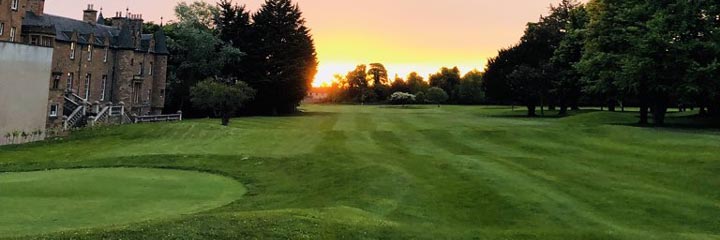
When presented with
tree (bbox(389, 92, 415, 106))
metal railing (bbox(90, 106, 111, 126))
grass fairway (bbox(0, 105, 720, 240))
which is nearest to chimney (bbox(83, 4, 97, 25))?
metal railing (bbox(90, 106, 111, 126))

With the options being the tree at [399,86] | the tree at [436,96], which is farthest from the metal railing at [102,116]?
the tree at [399,86]

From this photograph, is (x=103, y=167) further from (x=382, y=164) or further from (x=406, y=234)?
(x=406, y=234)

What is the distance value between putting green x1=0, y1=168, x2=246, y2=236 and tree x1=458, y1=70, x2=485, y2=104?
121 meters

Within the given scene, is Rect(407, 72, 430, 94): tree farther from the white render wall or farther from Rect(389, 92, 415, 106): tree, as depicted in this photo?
the white render wall

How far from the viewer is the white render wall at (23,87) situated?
1506 inches

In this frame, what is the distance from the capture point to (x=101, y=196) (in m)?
16.4

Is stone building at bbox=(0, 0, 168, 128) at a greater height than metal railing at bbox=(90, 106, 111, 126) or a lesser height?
greater

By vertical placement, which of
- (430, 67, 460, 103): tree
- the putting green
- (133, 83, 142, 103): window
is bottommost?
the putting green

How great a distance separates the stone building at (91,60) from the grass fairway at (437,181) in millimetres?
17288

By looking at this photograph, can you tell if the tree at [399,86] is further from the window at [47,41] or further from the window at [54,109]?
the window at [54,109]

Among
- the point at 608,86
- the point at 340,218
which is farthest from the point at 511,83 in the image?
the point at 340,218

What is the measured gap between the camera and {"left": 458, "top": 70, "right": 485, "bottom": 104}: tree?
5472 inches

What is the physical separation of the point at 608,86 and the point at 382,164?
109ft

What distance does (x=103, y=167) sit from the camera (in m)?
24.5
